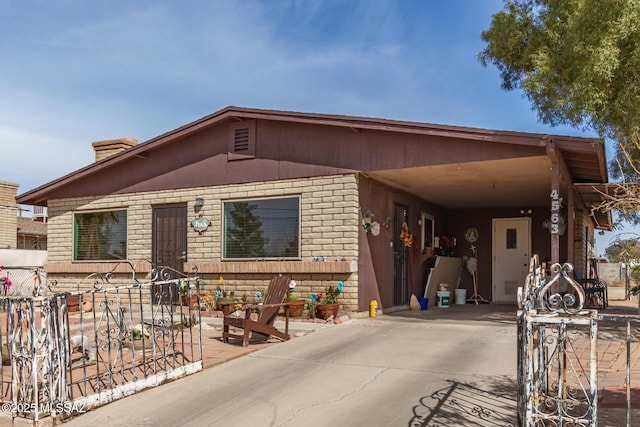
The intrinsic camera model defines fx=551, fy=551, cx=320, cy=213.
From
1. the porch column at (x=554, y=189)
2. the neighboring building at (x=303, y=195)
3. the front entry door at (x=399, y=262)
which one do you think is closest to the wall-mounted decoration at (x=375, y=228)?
the neighboring building at (x=303, y=195)

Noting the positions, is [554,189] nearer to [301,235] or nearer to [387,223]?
[387,223]

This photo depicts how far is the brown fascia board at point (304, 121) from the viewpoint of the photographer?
8.42 meters

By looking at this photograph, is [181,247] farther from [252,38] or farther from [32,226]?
[32,226]

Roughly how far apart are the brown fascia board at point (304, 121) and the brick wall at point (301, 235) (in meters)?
0.88

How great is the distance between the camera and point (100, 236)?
12.8 meters

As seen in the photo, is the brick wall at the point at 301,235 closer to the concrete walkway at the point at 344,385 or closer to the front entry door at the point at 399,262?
the concrete walkway at the point at 344,385

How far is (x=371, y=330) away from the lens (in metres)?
8.60

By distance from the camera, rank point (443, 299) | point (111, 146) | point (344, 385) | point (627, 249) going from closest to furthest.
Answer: point (627, 249), point (344, 385), point (443, 299), point (111, 146)

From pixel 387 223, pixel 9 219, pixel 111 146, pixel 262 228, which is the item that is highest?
pixel 111 146

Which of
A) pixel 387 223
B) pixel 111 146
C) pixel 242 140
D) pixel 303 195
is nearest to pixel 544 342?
pixel 303 195

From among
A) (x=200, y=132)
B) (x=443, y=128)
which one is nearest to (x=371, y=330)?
(x=443, y=128)

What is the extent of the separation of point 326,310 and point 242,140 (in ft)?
12.7

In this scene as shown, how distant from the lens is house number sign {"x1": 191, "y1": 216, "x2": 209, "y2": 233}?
36.7ft

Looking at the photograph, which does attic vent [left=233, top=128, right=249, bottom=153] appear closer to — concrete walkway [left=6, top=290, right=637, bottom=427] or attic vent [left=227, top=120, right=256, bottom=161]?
attic vent [left=227, top=120, right=256, bottom=161]
